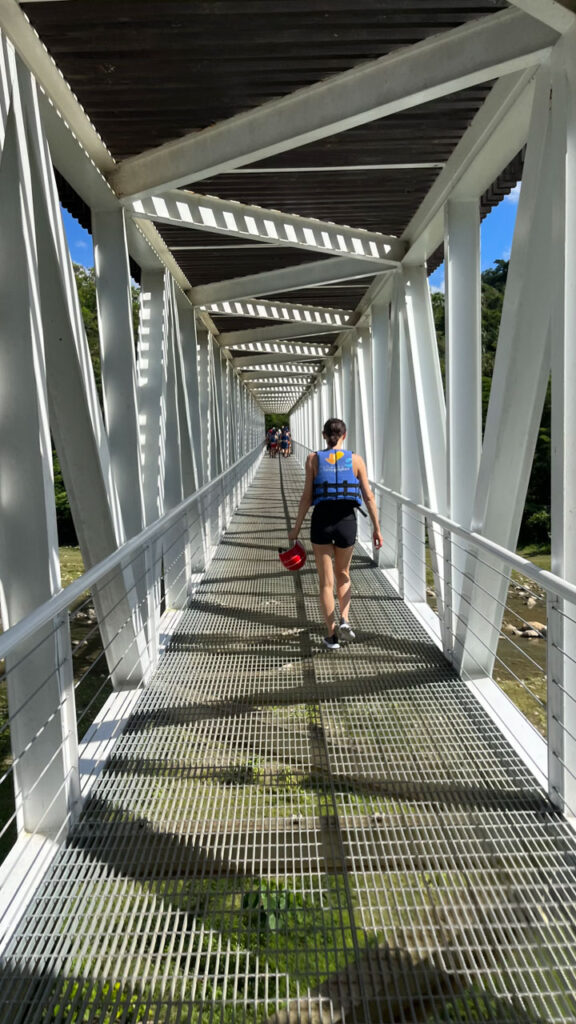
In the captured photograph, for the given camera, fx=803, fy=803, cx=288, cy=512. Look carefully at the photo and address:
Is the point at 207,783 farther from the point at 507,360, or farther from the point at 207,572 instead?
the point at 207,572

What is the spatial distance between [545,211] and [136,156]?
2238 millimetres

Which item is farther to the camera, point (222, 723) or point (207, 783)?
point (222, 723)

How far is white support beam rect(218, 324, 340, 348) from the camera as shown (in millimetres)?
10844

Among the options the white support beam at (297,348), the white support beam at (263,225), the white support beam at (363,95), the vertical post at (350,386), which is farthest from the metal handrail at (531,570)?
the white support beam at (297,348)

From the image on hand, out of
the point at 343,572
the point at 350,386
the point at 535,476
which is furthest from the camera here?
the point at 535,476

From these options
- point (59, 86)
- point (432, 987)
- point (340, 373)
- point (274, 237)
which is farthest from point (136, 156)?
point (340, 373)

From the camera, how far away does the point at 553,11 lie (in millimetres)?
2713

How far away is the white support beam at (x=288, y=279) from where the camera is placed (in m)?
6.96

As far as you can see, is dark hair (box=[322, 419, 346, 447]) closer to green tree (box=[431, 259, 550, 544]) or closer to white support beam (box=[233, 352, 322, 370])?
white support beam (box=[233, 352, 322, 370])

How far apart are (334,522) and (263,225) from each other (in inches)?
91.1

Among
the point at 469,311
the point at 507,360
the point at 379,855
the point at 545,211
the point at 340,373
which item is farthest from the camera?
the point at 340,373

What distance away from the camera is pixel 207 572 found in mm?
7742

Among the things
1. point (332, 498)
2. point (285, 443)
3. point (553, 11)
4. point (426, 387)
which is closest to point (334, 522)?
point (332, 498)

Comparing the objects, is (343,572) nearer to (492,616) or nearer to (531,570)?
(492,616)
